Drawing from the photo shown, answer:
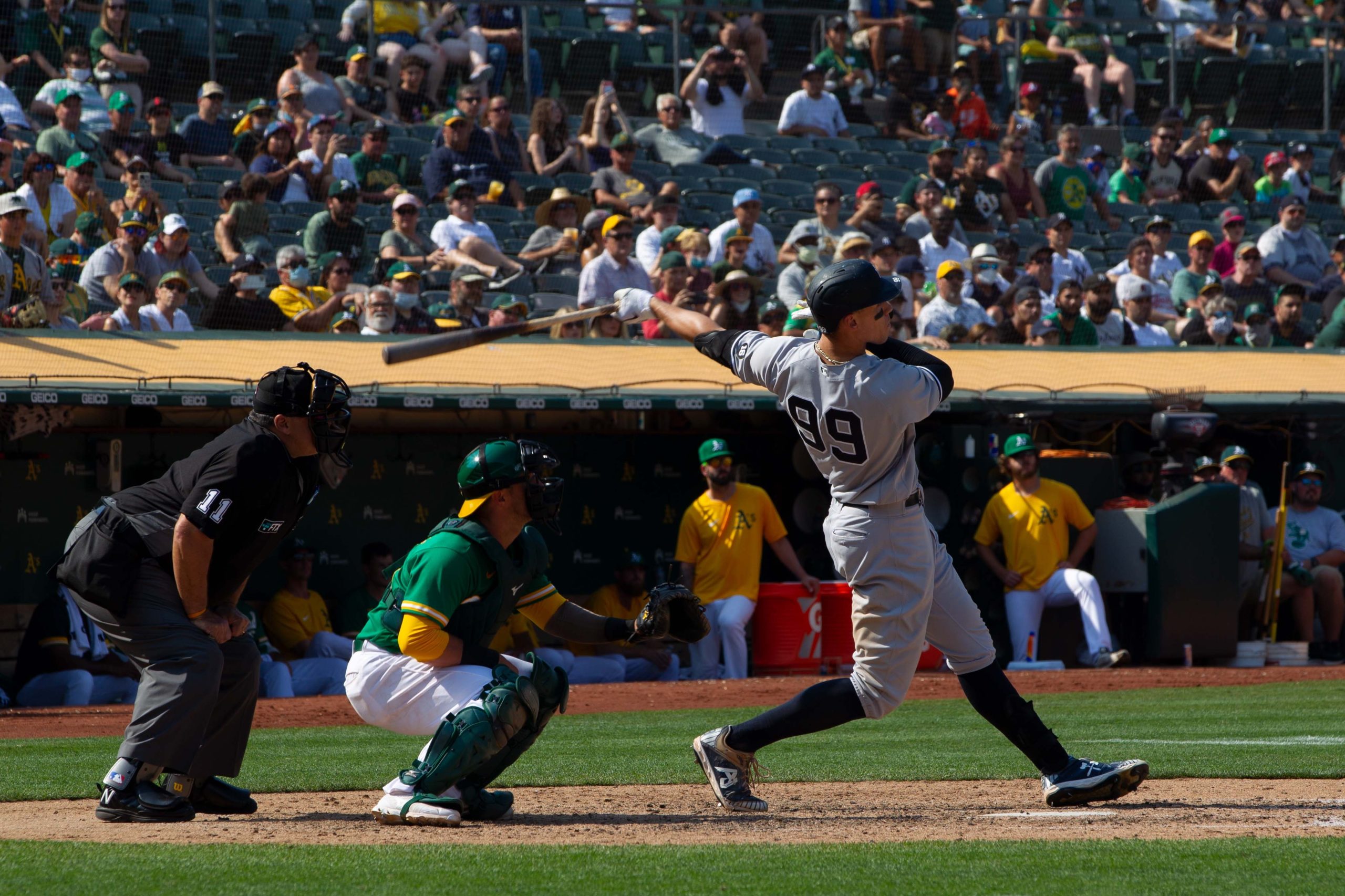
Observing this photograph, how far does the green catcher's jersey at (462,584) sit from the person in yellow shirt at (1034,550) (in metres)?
6.68

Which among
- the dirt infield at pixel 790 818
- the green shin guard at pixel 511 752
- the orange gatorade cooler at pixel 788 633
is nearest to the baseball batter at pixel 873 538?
the dirt infield at pixel 790 818

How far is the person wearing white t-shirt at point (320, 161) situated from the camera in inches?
487

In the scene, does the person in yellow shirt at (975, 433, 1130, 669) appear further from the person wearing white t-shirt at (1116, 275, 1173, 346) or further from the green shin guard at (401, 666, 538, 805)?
the green shin guard at (401, 666, 538, 805)

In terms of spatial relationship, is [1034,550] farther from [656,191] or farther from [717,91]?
[717,91]

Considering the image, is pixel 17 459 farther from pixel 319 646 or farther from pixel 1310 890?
pixel 1310 890

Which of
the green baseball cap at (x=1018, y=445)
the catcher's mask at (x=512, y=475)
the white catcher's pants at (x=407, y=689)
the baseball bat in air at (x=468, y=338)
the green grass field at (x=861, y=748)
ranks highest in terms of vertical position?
the baseball bat in air at (x=468, y=338)

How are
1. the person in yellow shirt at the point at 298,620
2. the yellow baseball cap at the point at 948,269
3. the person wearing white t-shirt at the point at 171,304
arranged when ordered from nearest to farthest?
the person in yellow shirt at the point at 298,620
the person wearing white t-shirt at the point at 171,304
the yellow baseball cap at the point at 948,269

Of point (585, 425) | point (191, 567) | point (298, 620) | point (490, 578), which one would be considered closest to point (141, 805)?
point (191, 567)

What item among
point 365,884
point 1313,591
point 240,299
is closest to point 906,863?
point 365,884

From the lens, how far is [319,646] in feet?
32.8

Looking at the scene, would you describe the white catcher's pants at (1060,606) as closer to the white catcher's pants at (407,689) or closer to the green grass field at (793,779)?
the green grass field at (793,779)

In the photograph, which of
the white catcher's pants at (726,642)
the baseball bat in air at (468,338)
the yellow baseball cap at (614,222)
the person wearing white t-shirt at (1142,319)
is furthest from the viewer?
the person wearing white t-shirt at (1142,319)

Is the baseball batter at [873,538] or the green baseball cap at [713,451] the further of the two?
the green baseball cap at [713,451]

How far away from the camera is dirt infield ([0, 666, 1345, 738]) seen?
26.7 feet
